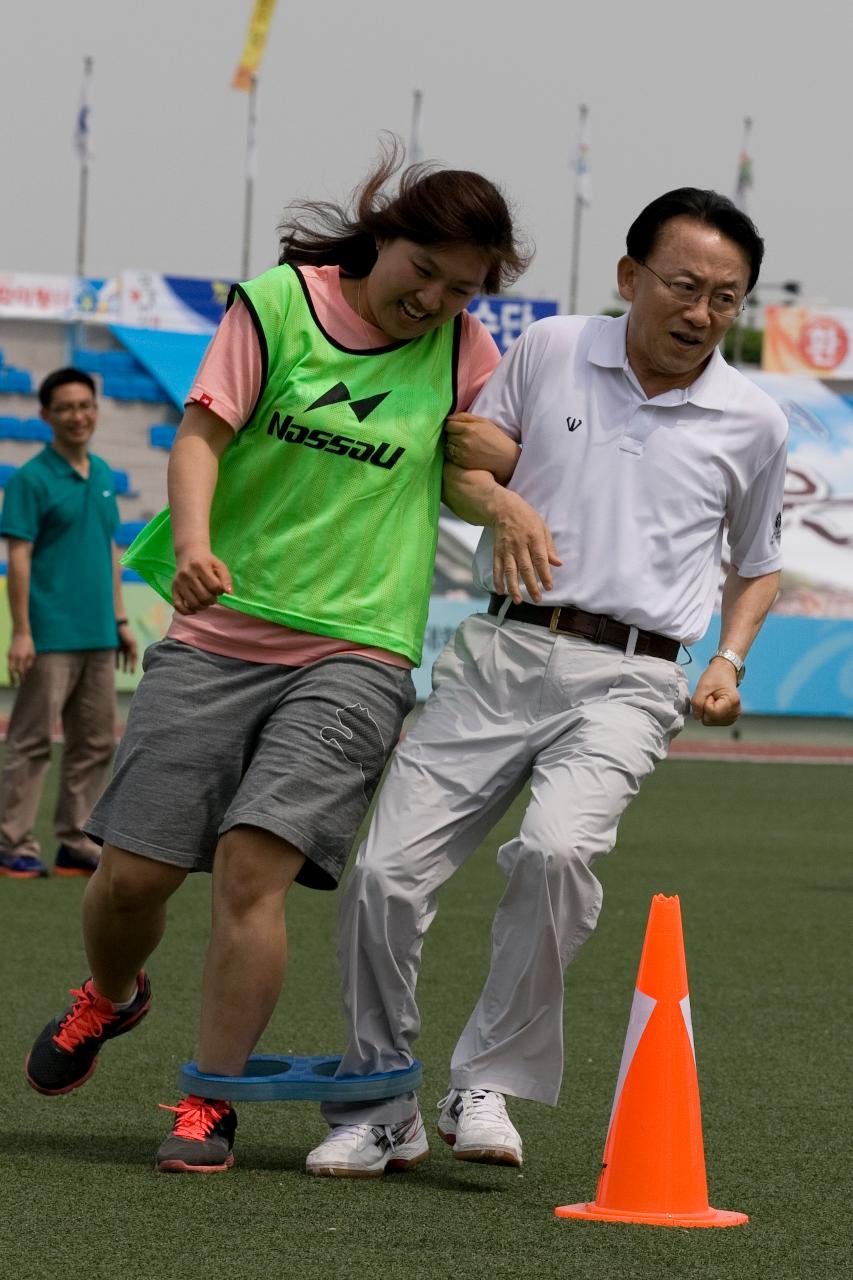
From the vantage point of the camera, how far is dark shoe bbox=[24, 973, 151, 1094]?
174 inches

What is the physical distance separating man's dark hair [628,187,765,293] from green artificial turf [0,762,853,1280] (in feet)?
6.14

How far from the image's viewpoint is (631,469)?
165 inches

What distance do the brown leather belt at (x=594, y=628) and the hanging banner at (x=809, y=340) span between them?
26402 mm

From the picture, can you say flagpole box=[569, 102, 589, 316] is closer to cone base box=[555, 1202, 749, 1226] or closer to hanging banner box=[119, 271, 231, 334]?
hanging banner box=[119, 271, 231, 334]

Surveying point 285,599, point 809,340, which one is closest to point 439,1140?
point 285,599

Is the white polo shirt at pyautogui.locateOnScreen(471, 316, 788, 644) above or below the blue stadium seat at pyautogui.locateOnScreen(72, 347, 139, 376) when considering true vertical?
below

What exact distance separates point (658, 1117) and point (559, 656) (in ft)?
3.05

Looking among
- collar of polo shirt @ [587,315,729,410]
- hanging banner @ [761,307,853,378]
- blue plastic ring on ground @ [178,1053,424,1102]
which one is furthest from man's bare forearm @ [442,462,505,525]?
hanging banner @ [761,307,853,378]

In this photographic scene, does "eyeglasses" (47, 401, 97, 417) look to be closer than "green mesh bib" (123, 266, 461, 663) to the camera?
No

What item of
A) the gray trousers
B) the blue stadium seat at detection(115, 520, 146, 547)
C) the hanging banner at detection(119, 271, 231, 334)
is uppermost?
the hanging banner at detection(119, 271, 231, 334)

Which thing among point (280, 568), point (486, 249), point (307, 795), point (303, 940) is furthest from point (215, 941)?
point (303, 940)

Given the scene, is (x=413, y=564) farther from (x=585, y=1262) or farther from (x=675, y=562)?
(x=585, y=1262)

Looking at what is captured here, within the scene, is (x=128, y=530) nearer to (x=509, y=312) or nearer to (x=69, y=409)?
(x=509, y=312)

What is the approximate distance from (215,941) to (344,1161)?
19.6 inches
